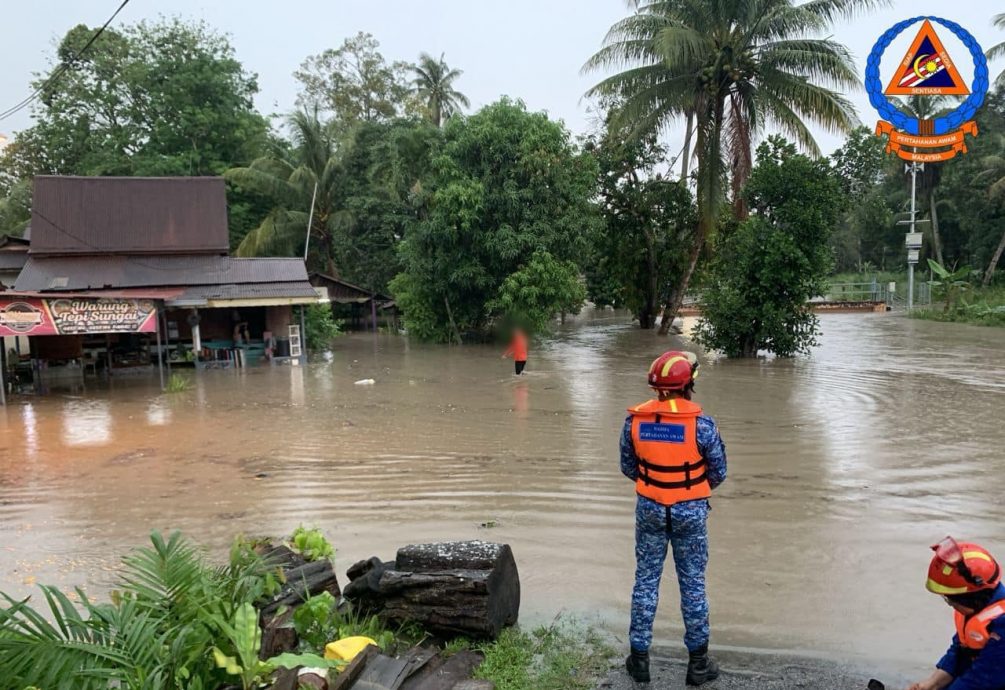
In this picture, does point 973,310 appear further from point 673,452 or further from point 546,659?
point 546,659

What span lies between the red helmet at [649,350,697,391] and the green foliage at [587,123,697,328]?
19.9 meters

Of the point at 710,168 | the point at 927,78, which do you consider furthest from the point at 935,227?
the point at 710,168

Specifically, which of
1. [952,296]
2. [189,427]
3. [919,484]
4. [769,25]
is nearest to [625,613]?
[919,484]

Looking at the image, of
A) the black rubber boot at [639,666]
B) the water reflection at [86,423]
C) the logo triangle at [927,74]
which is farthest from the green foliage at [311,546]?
the logo triangle at [927,74]

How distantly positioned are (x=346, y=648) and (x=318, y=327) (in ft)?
69.6

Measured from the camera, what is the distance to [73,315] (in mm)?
15055

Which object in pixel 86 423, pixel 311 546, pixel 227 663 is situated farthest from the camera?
pixel 86 423

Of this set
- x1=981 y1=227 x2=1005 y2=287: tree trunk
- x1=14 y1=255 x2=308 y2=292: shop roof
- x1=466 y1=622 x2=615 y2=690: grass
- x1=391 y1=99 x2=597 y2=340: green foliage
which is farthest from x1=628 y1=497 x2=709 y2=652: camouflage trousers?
x1=981 y1=227 x2=1005 y2=287: tree trunk

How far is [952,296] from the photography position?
29125mm

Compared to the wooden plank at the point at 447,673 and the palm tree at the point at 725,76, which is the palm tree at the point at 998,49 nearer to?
the palm tree at the point at 725,76

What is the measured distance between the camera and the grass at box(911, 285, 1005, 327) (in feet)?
84.8

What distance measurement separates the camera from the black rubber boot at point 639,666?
358cm

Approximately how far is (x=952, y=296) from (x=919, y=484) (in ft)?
85.2

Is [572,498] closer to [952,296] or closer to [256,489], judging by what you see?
[256,489]
